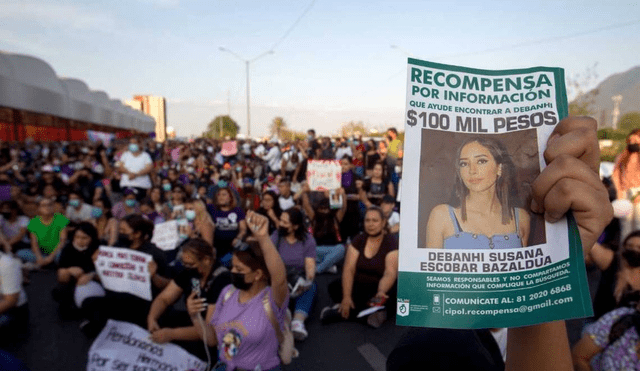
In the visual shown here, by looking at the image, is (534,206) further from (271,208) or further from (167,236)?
(271,208)

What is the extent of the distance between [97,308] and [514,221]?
16.5 feet

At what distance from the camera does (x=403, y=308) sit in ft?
3.23

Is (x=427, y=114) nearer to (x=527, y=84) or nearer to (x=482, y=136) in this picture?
(x=482, y=136)

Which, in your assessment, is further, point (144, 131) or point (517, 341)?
point (144, 131)

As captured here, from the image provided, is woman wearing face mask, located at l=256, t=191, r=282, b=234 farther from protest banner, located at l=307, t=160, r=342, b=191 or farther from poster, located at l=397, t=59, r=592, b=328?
poster, located at l=397, t=59, r=592, b=328

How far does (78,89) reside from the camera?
28.8 m

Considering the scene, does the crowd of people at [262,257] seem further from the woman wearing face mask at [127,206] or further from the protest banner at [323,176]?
the protest banner at [323,176]

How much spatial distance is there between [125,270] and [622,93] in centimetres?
5452

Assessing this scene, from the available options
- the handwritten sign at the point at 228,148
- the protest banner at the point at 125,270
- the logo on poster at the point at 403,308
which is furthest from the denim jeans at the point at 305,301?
the handwritten sign at the point at 228,148

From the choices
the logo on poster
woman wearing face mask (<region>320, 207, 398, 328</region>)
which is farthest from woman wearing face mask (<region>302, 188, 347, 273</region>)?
the logo on poster

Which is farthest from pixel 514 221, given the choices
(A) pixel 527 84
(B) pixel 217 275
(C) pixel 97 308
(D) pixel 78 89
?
(D) pixel 78 89

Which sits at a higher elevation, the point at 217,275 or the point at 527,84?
the point at 527,84

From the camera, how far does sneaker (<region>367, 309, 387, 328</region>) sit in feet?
16.4

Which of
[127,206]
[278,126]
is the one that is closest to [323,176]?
[127,206]
